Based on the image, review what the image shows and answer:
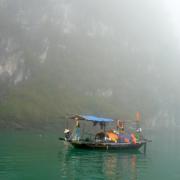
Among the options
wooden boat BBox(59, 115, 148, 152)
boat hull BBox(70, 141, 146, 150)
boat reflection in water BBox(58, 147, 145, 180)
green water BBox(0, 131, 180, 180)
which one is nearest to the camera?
green water BBox(0, 131, 180, 180)

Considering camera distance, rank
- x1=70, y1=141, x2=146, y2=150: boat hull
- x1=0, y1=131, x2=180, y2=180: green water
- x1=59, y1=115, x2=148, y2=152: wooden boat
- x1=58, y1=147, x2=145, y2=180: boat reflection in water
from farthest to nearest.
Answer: x1=59, y1=115, x2=148, y2=152: wooden boat < x1=70, y1=141, x2=146, y2=150: boat hull < x1=58, y1=147, x2=145, y2=180: boat reflection in water < x1=0, y1=131, x2=180, y2=180: green water

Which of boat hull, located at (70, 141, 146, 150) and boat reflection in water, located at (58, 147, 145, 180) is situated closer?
boat reflection in water, located at (58, 147, 145, 180)

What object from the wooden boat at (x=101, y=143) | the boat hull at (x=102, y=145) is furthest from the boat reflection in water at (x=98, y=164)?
the wooden boat at (x=101, y=143)

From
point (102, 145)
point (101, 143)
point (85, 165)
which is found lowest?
point (85, 165)

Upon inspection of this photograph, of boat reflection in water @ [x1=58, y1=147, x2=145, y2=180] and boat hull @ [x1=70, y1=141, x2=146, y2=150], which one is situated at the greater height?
boat hull @ [x1=70, y1=141, x2=146, y2=150]

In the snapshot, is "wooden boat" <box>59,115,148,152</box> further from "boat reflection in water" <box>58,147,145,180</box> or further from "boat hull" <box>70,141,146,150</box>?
"boat reflection in water" <box>58,147,145,180</box>

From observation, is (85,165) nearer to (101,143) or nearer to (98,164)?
(98,164)

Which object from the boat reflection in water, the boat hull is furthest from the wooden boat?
the boat reflection in water

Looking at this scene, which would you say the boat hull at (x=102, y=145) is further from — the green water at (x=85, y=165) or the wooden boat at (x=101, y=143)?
the green water at (x=85, y=165)

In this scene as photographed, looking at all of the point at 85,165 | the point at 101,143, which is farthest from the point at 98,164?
the point at 101,143

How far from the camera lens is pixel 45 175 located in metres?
44.4

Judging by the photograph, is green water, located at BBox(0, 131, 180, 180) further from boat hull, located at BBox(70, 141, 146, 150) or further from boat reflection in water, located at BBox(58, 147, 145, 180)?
boat hull, located at BBox(70, 141, 146, 150)

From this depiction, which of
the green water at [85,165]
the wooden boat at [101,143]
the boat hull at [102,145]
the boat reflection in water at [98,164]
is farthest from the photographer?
the wooden boat at [101,143]

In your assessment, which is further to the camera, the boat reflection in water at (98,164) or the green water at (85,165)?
the boat reflection in water at (98,164)
